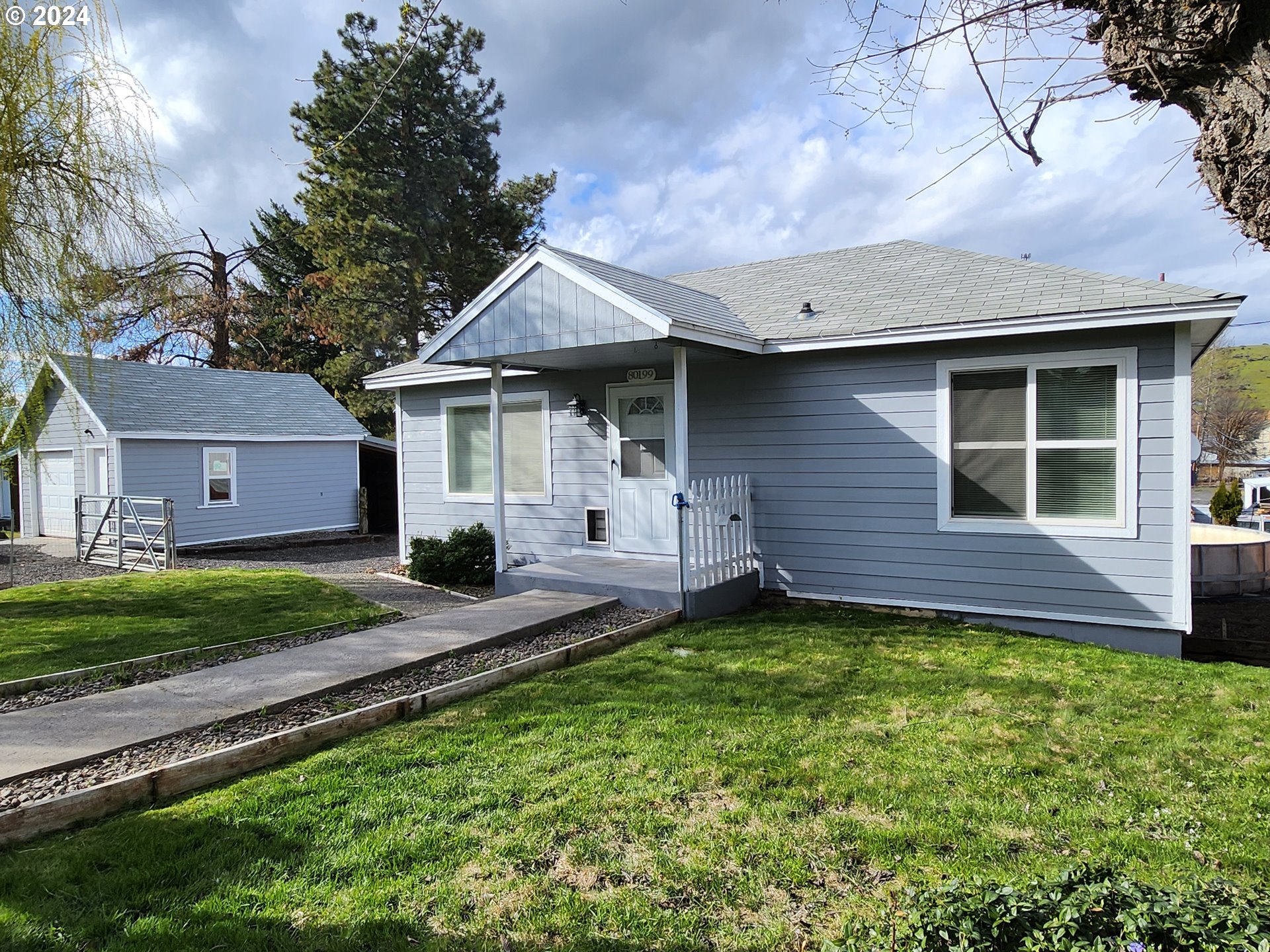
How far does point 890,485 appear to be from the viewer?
7633 mm

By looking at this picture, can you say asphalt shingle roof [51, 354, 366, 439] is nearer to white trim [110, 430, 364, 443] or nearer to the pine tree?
white trim [110, 430, 364, 443]

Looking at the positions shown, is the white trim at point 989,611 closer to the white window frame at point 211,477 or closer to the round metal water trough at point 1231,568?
the round metal water trough at point 1231,568

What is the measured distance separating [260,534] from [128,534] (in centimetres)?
311

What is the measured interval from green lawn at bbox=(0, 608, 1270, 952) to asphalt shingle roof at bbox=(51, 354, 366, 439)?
13.5 m

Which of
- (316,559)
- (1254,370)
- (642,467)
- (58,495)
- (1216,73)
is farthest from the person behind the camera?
(1254,370)

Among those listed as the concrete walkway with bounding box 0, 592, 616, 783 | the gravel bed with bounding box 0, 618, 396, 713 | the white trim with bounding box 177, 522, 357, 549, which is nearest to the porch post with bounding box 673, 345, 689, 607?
the concrete walkway with bounding box 0, 592, 616, 783

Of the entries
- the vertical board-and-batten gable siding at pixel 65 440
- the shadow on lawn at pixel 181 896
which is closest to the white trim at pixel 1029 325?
the shadow on lawn at pixel 181 896

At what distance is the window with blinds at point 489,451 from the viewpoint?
10.3m

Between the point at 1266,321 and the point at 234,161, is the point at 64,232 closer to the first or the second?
the point at 234,161

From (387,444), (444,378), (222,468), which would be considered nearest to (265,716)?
(444,378)

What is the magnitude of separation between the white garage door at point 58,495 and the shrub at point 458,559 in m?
12.3

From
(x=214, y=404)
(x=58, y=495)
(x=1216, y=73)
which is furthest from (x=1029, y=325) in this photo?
(x=58, y=495)

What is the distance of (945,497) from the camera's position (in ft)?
24.1

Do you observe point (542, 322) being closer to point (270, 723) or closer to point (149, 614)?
point (270, 723)
